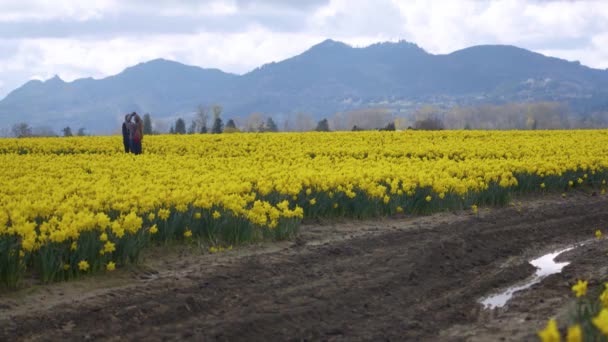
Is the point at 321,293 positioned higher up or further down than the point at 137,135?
further down

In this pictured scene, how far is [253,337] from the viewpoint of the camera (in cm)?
668

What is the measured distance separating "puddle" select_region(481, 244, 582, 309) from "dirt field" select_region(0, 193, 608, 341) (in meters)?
0.14

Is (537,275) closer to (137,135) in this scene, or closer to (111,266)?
(111,266)

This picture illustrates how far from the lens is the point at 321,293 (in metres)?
8.22

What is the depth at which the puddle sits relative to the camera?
814cm

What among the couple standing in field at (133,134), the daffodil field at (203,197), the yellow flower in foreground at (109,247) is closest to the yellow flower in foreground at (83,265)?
the daffodil field at (203,197)

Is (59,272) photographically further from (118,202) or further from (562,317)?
(562,317)

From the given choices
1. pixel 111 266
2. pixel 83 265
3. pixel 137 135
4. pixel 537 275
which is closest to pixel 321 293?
pixel 111 266

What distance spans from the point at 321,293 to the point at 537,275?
9.95 feet

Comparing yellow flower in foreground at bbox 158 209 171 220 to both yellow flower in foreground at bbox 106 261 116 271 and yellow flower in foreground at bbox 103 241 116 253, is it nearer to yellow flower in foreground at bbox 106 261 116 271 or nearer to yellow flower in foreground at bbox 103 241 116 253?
yellow flower in foreground at bbox 103 241 116 253

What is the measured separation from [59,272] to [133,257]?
969mm

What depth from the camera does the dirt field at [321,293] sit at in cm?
686

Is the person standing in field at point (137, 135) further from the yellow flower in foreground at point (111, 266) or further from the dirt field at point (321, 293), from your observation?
the yellow flower in foreground at point (111, 266)

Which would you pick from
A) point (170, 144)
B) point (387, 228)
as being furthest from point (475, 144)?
point (387, 228)
